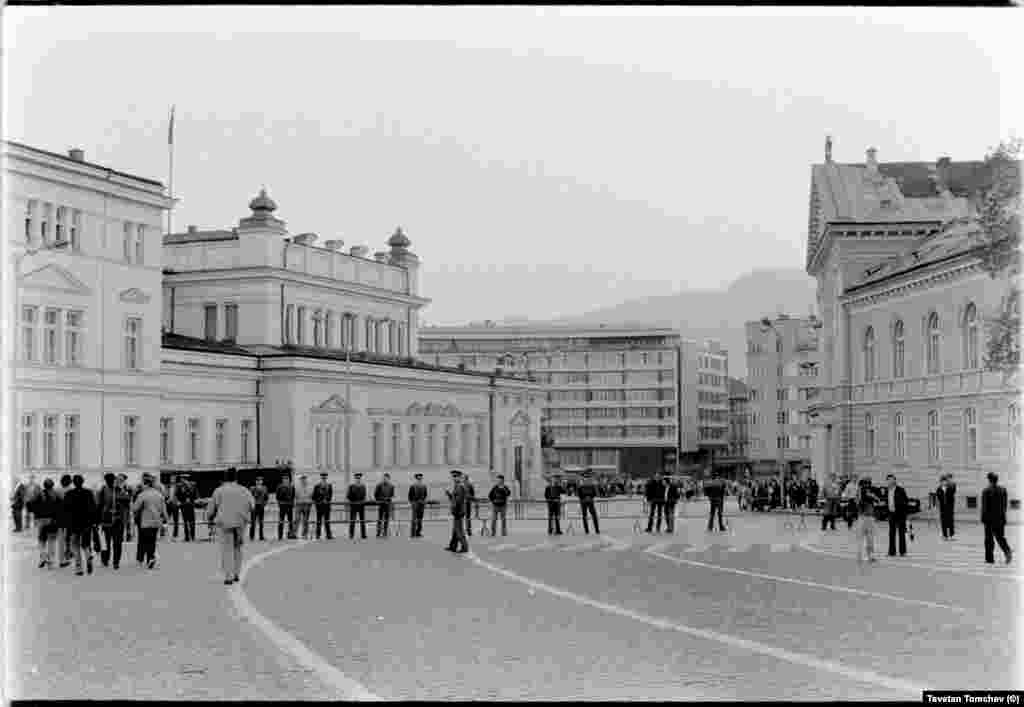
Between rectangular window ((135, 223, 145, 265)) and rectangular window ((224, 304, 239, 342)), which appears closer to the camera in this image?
rectangular window ((135, 223, 145, 265))

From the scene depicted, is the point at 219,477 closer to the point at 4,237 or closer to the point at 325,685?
the point at 4,237

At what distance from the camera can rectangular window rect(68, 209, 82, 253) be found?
52.4 metres

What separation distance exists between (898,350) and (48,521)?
43.5 metres

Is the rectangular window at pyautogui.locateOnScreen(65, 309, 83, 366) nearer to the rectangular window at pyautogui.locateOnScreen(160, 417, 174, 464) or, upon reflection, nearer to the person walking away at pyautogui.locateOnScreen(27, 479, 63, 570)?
the rectangular window at pyautogui.locateOnScreen(160, 417, 174, 464)

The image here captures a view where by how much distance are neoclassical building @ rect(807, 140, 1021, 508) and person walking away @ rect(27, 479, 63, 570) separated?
2337 centimetres

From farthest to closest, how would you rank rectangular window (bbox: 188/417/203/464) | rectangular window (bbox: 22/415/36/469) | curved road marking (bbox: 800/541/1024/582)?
rectangular window (bbox: 188/417/203/464) < rectangular window (bbox: 22/415/36/469) < curved road marking (bbox: 800/541/1024/582)

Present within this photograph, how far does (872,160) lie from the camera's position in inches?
3100

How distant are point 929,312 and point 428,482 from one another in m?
31.1

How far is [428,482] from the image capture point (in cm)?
7900

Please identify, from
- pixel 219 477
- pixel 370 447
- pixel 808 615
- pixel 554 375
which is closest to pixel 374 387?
pixel 370 447

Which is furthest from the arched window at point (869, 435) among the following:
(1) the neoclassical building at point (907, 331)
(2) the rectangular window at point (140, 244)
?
(2) the rectangular window at point (140, 244)

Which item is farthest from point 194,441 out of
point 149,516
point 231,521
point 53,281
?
point 231,521

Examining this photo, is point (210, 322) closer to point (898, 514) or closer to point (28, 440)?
point (28, 440)

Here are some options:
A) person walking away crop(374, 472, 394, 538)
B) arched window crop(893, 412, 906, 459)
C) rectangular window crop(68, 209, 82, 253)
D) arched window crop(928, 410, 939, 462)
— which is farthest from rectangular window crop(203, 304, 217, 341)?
person walking away crop(374, 472, 394, 538)
